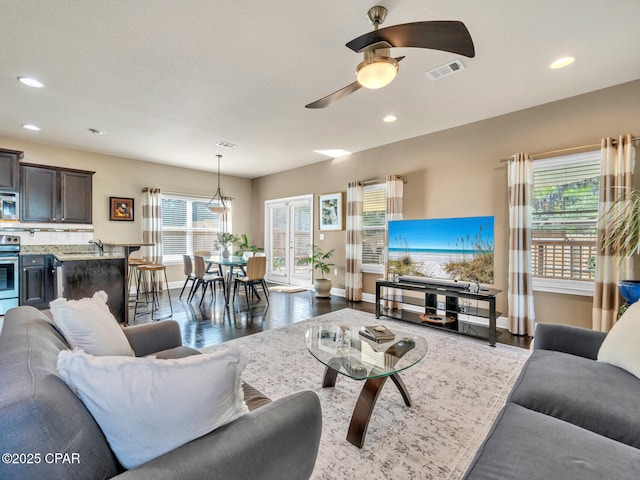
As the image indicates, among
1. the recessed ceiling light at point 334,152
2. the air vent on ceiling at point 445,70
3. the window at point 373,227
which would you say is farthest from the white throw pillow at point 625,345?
the recessed ceiling light at point 334,152

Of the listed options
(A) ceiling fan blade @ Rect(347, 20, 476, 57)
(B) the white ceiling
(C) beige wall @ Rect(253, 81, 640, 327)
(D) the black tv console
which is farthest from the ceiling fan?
(D) the black tv console

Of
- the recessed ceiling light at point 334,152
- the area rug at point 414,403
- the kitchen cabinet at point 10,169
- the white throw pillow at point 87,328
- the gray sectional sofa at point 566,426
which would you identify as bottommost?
the area rug at point 414,403

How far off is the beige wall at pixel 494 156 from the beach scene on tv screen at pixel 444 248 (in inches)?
24.5

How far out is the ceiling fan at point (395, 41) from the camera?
166 centimetres

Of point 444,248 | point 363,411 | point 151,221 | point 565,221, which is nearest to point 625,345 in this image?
point 363,411

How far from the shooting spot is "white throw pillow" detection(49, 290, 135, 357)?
4.41 ft

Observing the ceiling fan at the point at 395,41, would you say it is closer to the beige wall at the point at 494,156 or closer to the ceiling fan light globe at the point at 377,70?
the ceiling fan light globe at the point at 377,70

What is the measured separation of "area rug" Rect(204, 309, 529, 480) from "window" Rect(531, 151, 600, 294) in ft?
3.80

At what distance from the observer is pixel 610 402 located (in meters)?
1.37

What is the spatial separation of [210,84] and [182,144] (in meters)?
2.32

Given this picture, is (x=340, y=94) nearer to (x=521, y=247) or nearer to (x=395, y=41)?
(x=395, y=41)

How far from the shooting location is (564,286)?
3471 millimetres

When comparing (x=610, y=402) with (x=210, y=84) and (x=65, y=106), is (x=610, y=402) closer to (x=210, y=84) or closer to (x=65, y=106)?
(x=210, y=84)

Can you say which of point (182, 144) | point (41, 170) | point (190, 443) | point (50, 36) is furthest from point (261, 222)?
point (190, 443)
